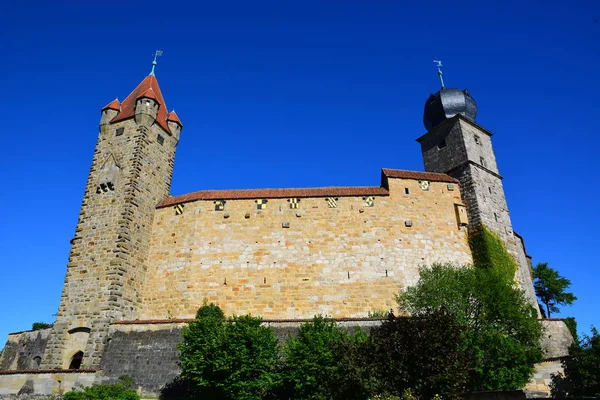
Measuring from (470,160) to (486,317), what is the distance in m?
12.3

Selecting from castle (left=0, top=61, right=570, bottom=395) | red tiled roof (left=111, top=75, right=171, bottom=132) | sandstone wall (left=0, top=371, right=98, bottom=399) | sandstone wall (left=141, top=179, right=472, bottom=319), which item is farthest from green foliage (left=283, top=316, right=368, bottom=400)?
red tiled roof (left=111, top=75, right=171, bottom=132)

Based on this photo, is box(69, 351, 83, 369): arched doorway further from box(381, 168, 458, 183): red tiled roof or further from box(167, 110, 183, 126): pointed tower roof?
box(381, 168, 458, 183): red tiled roof

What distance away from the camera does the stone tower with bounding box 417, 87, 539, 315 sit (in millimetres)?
27906

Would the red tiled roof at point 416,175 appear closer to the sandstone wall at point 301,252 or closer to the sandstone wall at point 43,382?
the sandstone wall at point 301,252

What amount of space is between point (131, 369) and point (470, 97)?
100 ft

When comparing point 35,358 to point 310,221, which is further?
point 310,221

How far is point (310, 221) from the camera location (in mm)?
27172

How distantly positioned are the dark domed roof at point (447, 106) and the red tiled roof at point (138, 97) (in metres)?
20.4

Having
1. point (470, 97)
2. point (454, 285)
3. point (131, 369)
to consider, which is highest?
point (470, 97)

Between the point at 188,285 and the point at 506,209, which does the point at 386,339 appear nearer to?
the point at 188,285

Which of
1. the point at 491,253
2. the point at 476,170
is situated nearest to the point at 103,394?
the point at 491,253

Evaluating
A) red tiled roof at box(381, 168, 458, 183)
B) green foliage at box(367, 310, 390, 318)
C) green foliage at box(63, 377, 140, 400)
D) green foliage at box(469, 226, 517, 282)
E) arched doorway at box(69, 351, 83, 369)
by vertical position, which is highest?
red tiled roof at box(381, 168, 458, 183)

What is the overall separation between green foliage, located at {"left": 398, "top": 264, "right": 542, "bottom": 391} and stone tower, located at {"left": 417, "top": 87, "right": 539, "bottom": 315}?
396cm

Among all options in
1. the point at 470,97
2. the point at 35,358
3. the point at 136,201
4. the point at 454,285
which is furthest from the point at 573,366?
the point at 35,358
